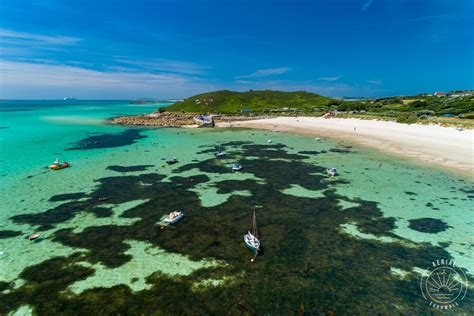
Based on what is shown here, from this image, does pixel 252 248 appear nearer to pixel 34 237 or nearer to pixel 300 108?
pixel 34 237

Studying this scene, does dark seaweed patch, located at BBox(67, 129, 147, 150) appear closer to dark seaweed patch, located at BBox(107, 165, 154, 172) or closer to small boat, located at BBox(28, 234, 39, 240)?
dark seaweed patch, located at BBox(107, 165, 154, 172)

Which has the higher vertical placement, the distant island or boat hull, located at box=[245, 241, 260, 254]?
the distant island

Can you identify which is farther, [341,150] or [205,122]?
[205,122]

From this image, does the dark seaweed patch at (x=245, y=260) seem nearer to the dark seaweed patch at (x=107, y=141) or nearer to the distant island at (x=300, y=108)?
the dark seaweed patch at (x=107, y=141)

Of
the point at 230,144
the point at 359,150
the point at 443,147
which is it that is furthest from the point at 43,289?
the point at 443,147

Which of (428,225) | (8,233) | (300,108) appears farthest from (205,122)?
(428,225)

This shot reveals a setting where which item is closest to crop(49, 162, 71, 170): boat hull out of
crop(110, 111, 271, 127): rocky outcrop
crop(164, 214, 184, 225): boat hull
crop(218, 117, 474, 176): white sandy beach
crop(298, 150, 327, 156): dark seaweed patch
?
crop(164, 214, 184, 225): boat hull

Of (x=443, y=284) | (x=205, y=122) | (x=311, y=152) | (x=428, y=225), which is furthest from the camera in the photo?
(x=205, y=122)
